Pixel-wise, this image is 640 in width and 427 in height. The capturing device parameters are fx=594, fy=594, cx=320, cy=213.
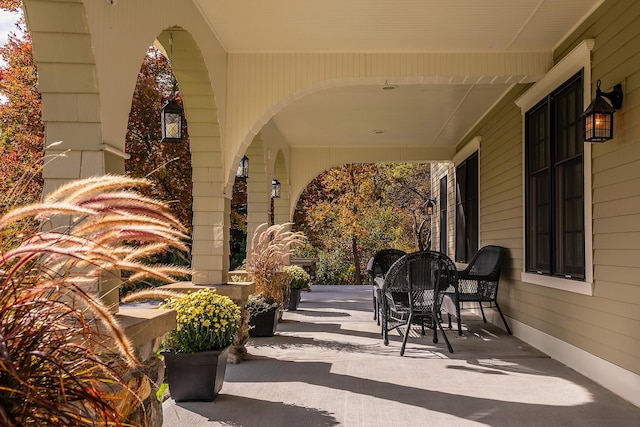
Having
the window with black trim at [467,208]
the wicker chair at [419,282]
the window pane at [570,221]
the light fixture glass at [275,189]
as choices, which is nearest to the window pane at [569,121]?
the window pane at [570,221]

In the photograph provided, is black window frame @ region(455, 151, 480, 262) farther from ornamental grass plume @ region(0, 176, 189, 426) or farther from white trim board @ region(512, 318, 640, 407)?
ornamental grass plume @ region(0, 176, 189, 426)

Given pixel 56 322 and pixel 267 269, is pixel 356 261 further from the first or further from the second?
pixel 56 322

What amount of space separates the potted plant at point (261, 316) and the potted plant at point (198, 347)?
2099mm

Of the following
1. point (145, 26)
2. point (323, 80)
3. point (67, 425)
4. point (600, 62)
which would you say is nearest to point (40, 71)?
point (145, 26)

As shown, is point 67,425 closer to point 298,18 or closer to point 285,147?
point 298,18

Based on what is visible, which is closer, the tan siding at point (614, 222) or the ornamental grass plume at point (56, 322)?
the ornamental grass plume at point (56, 322)

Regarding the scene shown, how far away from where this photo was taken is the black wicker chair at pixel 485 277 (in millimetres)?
6992

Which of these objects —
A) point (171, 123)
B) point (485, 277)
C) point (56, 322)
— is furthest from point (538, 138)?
point (56, 322)

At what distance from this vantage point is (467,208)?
32.8 feet

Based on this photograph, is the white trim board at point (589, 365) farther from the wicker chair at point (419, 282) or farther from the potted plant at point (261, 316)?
the potted plant at point (261, 316)

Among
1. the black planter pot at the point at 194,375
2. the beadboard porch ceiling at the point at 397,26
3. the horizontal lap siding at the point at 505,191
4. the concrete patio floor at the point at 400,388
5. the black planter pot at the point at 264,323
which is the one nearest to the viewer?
the concrete patio floor at the point at 400,388

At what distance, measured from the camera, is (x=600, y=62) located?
15.1 ft

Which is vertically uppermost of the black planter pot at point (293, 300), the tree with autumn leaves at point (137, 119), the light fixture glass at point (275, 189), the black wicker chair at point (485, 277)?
the tree with autumn leaves at point (137, 119)

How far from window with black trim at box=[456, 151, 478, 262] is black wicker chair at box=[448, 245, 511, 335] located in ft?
4.04
